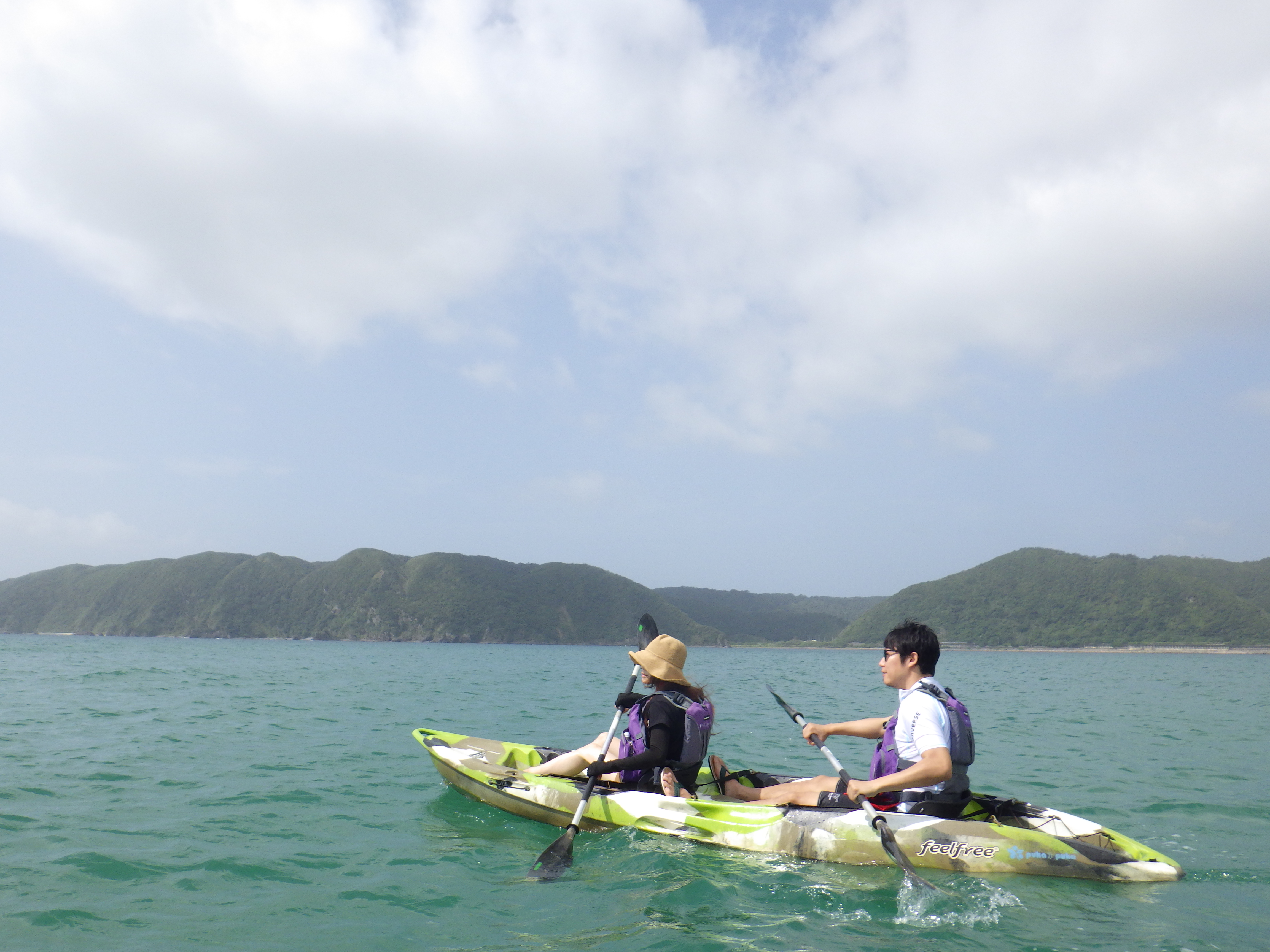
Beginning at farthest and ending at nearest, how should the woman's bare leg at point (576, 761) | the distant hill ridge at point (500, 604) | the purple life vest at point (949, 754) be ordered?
the distant hill ridge at point (500, 604) < the woman's bare leg at point (576, 761) < the purple life vest at point (949, 754)

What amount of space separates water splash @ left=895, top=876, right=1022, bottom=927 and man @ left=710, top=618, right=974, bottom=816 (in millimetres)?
754

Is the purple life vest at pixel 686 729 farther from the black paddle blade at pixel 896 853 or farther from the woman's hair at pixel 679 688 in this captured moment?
the black paddle blade at pixel 896 853

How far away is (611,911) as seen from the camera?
6016 mm

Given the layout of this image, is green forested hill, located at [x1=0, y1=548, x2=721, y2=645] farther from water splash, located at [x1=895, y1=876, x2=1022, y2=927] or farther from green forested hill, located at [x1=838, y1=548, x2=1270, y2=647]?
water splash, located at [x1=895, y1=876, x2=1022, y2=927]

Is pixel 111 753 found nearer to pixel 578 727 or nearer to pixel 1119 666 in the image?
pixel 578 727

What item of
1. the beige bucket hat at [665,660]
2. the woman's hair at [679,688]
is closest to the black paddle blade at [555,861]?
the woman's hair at [679,688]

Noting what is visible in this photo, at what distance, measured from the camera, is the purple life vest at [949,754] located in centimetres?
657

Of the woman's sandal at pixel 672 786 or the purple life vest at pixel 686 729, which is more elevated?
the purple life vest at pixel 686 729

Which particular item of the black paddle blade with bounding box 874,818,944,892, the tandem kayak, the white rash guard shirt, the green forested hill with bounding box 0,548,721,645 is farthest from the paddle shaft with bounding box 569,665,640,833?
the green forested hill with bounding box 0,548,721,645

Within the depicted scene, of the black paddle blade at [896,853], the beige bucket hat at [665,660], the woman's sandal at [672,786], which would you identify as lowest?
the black paddle blade at [896,853]

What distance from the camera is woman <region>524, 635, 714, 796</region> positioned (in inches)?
299

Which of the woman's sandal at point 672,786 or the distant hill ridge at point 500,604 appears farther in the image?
the distant hill ridge at point 500,604

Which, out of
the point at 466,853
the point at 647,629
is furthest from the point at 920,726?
the point at 647,629

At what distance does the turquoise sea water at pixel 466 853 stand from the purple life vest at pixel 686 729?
81cm
